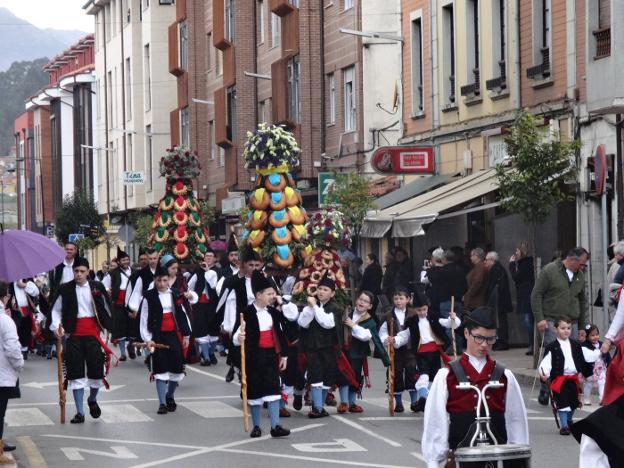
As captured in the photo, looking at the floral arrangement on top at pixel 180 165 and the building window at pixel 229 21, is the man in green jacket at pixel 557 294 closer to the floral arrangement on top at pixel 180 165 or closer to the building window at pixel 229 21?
the floral arrangement on top at pixel 180 165

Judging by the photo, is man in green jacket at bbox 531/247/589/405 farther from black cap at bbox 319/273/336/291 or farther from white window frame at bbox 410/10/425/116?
white window frame at bbox 410/10/425/116

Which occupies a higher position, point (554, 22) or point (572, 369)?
point (554, 22)

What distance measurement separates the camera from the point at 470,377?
854 cm

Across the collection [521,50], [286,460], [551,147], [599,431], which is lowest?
[286,460]

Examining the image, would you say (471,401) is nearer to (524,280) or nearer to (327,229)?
(327,229)

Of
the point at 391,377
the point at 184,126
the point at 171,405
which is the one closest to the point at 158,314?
the point at 171,405

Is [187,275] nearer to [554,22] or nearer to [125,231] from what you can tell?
[554,22]

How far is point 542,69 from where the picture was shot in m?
28.0

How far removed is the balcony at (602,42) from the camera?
24062 mm

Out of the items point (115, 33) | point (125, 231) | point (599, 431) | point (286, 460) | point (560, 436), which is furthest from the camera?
point (115, 33)

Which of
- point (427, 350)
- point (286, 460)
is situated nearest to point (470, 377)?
point (286, 460)

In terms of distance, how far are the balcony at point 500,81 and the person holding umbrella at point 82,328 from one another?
13.5 m

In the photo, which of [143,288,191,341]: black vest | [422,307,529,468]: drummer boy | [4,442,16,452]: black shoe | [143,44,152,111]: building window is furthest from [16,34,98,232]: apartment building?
[422,307,529,468]: drummer boy

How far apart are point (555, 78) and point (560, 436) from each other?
42.1 feet
